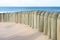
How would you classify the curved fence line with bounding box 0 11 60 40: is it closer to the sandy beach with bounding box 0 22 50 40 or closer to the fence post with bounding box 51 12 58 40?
the fence post with bounding box 51 12 58 40

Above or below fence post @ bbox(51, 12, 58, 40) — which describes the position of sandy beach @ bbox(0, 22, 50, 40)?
below

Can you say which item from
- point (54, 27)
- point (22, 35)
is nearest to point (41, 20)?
point (22, 35)

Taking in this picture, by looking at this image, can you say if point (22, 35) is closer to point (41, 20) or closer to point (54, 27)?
point (41, 20)

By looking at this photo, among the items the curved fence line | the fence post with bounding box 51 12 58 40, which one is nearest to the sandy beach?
the curved fence line

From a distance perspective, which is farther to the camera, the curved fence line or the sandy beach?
the sandy beach

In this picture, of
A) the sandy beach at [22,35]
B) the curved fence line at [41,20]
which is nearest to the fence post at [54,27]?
the curved fence line at [41,20]

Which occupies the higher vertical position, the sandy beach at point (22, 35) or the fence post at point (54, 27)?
the fence post at point (54, 27)

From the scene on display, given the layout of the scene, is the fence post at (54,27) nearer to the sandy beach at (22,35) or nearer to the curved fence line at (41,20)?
the curved fence line at (41,20)

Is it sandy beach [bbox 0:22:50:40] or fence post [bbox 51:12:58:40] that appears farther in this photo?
sandy beach [bbox 0:22:50:40]

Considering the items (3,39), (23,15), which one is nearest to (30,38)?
(3,39)

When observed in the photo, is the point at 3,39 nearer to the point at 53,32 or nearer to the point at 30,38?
the point at 30,38

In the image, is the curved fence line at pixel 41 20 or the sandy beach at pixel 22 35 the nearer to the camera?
the curved fence line at pixel 41 20

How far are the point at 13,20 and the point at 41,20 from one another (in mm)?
3563

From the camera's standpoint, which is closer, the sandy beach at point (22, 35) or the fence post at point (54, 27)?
the fence post at point (54, 27)
